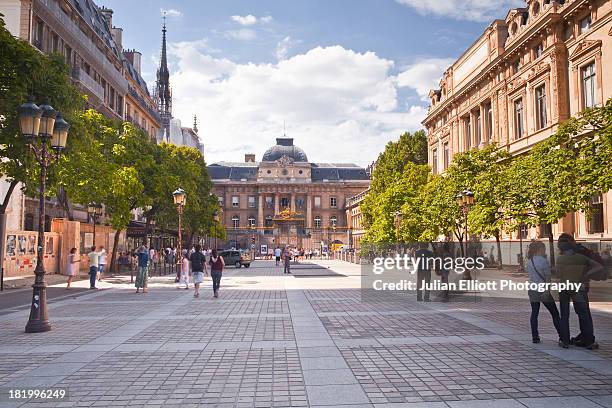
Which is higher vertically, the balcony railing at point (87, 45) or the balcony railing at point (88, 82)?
the balcony railing at point (87, 45)

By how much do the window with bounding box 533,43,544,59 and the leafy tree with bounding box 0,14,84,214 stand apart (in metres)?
27.4

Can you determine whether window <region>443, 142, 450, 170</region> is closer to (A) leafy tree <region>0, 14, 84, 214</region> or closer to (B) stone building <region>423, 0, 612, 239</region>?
(B) stone building <region>423, 0, 612, 239</region>

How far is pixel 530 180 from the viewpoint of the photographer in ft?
76.2

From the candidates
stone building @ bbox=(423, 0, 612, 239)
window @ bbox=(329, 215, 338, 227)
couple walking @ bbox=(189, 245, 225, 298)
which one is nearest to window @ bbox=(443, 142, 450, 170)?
stone building @ bbox=(423, 0, 612, 239)

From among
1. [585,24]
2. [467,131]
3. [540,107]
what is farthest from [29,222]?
[467,131]

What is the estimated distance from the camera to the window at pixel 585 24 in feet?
91.0

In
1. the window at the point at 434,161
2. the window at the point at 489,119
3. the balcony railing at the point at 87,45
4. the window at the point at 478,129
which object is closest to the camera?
the balcony railing at the point at 87,45

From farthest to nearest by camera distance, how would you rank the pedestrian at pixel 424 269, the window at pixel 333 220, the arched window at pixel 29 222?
the window at pixel 333 220 → the arched window at pixel 29 222 → the pedestrian at pixel 424 269

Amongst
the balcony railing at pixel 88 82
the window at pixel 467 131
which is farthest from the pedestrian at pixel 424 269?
the window at pixel 467 131

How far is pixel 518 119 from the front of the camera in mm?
36219

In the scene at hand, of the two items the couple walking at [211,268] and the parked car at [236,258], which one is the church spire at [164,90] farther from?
the couple walking at [211,268]

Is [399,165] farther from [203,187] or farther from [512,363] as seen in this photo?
[512,363]

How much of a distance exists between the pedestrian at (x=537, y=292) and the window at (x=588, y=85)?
69.7ft

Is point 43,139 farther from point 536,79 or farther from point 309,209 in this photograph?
point 309,209
